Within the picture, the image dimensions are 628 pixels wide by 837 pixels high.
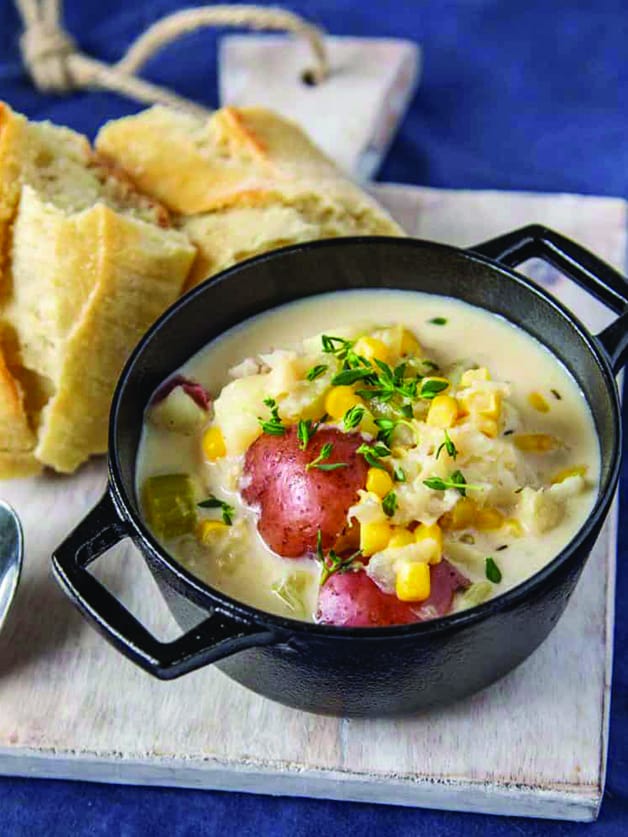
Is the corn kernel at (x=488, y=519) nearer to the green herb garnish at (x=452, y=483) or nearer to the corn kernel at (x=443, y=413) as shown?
the green herb garnish at (x=452, y=483)

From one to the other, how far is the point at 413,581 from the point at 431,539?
87 millimetres

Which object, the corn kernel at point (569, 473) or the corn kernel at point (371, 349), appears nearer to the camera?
the corn kernel at point (569, 473)

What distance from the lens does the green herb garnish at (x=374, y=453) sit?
85.5 inches

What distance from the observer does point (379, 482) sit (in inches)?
84.0

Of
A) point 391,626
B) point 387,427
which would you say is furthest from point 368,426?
point 391,626

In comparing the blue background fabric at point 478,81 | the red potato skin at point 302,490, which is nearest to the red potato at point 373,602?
the red potato skin at point 302,490

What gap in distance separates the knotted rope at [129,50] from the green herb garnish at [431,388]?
1.76m

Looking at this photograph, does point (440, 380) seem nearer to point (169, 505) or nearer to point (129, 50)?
point (169, 505)

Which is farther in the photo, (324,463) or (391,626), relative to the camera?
(324,463)

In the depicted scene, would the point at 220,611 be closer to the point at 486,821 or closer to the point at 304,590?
the point at 304,590

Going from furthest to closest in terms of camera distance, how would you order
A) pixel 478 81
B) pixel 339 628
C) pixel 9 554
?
pixel 478 81
pixel 9 554
pixel 339 628

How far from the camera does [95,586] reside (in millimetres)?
2072

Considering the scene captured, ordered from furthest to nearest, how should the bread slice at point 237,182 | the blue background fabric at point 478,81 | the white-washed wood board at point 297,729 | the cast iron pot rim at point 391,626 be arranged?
the blue background fabric at point 478,81
the bread slice at point 237,182
the white-washed wood board at point 297,729
the cast iron pot rim at point 391,626

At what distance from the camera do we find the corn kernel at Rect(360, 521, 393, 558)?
2098 mm
